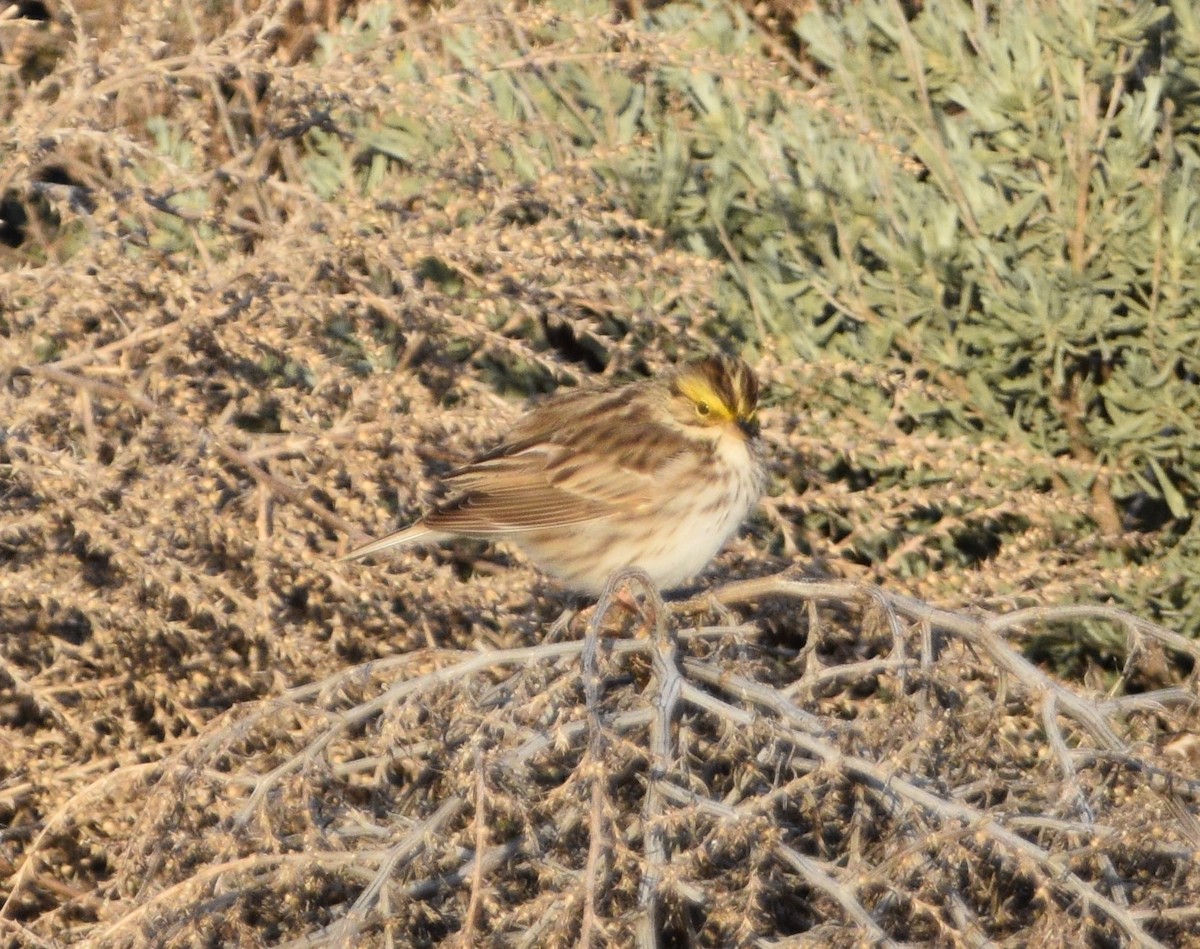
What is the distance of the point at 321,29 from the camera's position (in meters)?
8.20

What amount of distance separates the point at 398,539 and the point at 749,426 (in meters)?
1.20

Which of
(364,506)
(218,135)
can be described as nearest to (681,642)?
(364,506)

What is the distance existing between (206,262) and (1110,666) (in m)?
3.51

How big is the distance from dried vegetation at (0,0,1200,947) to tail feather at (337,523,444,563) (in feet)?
0.29

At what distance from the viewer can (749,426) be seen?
5785mm

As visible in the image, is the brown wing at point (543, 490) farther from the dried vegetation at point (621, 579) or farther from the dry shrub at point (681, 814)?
the dry shrub at point (681, 814)

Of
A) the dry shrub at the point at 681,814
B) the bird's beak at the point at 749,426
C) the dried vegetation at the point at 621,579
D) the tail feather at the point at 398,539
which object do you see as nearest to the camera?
the dry shrub at the point at 681,814

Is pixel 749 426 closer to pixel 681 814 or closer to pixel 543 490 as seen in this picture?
pixel 543 490

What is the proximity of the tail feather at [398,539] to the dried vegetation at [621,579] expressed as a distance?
9cm

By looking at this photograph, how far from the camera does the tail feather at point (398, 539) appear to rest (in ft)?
18.2

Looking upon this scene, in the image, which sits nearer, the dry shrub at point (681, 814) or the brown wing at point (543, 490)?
the dry shrub at point (681, 814)

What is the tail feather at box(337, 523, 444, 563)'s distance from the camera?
555 centimetres

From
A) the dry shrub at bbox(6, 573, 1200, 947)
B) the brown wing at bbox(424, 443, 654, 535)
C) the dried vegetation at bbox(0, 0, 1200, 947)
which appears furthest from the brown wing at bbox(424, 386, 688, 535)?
the dry shrub at bbox(6, 573, 1200, 947)

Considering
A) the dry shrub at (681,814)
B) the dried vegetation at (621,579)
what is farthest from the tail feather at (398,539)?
the dry shrub at (681,814)
